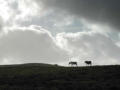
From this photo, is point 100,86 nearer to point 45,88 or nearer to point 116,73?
point 45,88

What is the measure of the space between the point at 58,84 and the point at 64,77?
7.38 metres

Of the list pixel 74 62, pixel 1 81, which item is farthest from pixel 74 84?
pixel 74 62

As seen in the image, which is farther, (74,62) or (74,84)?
(74,62)

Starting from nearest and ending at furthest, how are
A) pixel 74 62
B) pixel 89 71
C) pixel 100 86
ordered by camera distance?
pixel 100 86
pixel 89 71
pixel 74 62

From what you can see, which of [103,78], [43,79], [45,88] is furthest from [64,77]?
[45,88]

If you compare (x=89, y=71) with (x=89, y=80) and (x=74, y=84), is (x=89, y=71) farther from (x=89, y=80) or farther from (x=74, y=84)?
(x=74, y=84)

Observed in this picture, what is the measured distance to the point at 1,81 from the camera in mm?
58594

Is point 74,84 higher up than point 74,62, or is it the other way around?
point 74,62

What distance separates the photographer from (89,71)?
63562 mm

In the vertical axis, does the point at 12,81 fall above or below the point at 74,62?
below

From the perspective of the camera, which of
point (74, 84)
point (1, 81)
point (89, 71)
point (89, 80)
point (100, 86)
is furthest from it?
point (89, 71)

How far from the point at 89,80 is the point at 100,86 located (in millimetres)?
7533

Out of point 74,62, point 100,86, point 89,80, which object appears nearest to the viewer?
point 100,86

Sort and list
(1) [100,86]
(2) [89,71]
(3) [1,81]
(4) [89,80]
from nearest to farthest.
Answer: (1) [100,86] → (4) [89,80] → (3) [1,81] → (2) [89,71]
